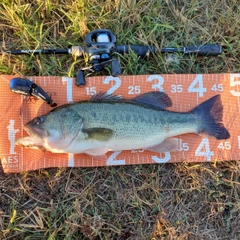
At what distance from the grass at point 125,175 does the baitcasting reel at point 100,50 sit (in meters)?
0.24

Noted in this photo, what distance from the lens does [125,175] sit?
3.83 meters

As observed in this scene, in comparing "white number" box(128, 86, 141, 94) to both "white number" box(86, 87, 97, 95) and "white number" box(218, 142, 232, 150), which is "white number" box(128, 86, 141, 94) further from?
"white number" box(218, 142, 232, 150)

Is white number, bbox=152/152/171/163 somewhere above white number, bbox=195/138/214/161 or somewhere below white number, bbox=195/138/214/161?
below

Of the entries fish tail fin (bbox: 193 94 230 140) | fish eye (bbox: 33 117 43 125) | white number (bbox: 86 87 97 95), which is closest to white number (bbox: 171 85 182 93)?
fish tail fin (bbox: 193 94 230 140)

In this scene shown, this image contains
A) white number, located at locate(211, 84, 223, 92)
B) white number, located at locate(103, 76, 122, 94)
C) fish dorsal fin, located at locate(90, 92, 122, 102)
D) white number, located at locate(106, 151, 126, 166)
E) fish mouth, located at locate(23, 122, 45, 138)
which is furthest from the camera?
white number, located at locate(211, 84, 223, 92)

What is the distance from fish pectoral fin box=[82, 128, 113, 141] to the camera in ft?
11.2

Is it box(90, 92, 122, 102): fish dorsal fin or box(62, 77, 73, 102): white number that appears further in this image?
box(62, 77, 73, 102): white number

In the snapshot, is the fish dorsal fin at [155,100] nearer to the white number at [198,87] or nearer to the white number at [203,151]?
the white number at [198,87]

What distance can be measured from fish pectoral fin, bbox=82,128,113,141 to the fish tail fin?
3.55ft

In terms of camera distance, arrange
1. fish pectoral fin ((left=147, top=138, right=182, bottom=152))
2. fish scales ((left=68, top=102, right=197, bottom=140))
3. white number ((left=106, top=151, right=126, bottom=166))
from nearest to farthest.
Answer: fish scales ((left=68, top=102, right=197, bottom=140)) < fish pectoral fin ((left=147, top=138, right=182, bottom=152)) < white number ((left=106, top=151, right=126, bottom=166))

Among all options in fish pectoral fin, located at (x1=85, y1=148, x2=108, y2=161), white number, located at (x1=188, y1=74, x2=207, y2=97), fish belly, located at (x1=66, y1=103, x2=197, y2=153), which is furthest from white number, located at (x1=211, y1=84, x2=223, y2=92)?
fish pectoral fin, located at (x1=85, y1=148, x2=108, y2=161)

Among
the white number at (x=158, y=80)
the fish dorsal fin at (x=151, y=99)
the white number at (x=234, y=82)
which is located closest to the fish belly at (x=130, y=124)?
the fish dorsal fin at (x=151, y=99)

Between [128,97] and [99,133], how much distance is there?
730 millimetres

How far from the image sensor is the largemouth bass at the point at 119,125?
3387 millimetres
